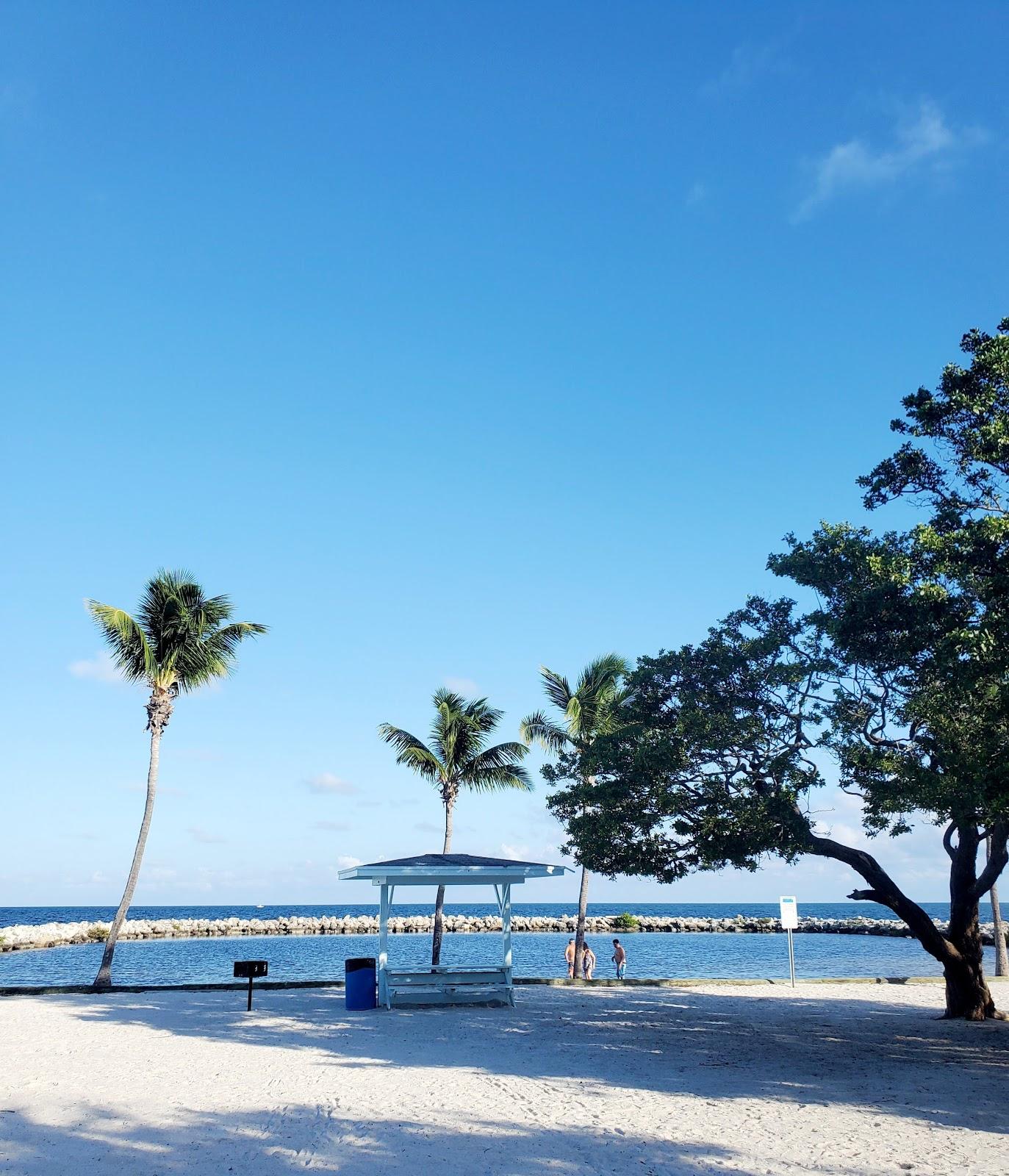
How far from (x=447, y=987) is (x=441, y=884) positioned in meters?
2.33

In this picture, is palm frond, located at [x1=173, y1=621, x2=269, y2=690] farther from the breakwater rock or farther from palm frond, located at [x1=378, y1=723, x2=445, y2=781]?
the breakwater rock

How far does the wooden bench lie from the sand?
4.18ft

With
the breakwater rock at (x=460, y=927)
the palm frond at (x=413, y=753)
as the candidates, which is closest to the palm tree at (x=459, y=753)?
the palm frond at (x=413, y=753)

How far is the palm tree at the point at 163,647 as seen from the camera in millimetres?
27125

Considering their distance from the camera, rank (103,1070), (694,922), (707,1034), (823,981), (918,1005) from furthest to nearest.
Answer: (694,922), (823,981), (918,1005), (707,1034), (103,1070)

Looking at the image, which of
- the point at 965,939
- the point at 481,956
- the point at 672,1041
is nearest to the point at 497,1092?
the point at 672,1041

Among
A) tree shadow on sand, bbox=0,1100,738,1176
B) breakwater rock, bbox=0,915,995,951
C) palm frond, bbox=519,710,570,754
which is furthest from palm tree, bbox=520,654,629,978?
breakwater rock, bbox=0,915,995,951

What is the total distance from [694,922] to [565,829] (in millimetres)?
74264

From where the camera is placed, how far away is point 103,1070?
519 inches

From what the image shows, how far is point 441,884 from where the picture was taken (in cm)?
2270

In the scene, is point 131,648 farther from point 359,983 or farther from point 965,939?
point 965,939

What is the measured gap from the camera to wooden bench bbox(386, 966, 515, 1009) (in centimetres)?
2131

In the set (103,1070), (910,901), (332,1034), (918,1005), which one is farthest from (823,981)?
(103,1070)

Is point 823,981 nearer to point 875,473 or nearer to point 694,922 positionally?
point 875,473
